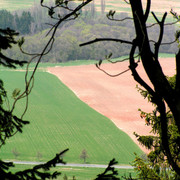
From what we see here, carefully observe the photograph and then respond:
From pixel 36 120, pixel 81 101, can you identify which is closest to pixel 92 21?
pixel 81 101

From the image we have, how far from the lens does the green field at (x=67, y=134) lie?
161ft

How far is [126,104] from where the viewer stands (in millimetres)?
71812

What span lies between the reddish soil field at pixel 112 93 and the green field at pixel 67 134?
196 cm

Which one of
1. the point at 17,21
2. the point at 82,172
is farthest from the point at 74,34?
the point at 82,172

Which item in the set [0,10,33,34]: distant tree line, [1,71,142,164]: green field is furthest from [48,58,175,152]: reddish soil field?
[0,10,33,34]: distant tree line

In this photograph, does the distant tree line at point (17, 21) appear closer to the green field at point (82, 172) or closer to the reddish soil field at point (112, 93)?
the reddish soil field at point (112, 93)

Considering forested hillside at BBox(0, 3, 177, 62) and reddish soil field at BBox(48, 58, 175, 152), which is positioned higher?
reddish soil field at BBox(48, 58, 175, 152)

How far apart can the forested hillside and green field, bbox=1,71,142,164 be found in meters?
37.3

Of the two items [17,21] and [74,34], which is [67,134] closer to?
[74,34]

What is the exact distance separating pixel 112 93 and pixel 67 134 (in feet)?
79.3

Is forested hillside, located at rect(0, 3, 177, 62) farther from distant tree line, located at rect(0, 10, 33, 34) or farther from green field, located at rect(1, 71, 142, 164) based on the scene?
green field, located at rect(1, 71, 142, 164)

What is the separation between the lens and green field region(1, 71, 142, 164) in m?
49.2

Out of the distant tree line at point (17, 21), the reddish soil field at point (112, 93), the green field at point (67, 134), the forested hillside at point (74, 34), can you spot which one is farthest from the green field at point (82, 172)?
the distant tree line at point (17, 21)

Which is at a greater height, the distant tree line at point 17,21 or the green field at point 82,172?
the green field at point 82,172
